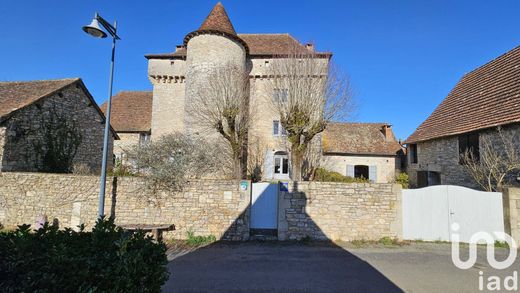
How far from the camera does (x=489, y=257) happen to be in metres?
6.39

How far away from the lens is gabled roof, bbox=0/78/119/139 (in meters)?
9.61

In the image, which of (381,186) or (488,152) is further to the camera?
(488,152)

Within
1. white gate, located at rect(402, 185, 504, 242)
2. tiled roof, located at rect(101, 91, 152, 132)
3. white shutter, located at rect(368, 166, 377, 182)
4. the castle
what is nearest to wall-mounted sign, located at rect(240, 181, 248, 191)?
white gate, located at rect(402, 185, 504, 242)

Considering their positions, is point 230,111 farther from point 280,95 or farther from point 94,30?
point 94,30

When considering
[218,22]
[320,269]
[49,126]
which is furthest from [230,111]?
[218,22]

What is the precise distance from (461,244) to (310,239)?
468cm

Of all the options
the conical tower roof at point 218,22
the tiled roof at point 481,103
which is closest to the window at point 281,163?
the tiled roof at point 481,103

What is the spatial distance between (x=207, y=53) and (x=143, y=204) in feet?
34.8

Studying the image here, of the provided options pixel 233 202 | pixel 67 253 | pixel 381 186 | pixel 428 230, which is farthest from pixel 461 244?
pixel 67 253

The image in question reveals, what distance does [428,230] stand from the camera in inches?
300

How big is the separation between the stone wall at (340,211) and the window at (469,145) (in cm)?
574

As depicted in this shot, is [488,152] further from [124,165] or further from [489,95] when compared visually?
[124,165]

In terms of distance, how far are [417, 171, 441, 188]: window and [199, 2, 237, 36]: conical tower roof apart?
14.4 meters

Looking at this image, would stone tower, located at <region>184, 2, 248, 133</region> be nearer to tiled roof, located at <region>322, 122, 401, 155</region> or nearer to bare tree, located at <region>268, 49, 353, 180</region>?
bare tree, located at <region>268, 49, 353, 180</region>
